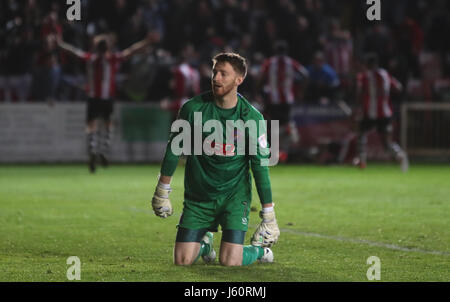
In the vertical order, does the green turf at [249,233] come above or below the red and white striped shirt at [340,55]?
below

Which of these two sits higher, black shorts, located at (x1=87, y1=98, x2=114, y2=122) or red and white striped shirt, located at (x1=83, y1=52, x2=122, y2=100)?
red and white striped shirt, located at (x1=83, y1=52, x2=122, y2=100)

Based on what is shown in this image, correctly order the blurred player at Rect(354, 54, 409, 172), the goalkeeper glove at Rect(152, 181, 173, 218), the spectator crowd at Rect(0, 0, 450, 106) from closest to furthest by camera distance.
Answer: the goalkeeper glove at Rect(152, 181, 173, 218) → the blurred player at Rect(354, 54, 409, 172) → the spectator crowd at Rect(0, 0, 450, 106)

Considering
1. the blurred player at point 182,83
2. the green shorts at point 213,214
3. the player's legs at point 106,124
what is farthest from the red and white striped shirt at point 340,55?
the green shorts at point 213,214

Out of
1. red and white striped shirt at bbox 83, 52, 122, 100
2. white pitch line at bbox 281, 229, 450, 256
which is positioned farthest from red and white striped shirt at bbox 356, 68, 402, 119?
white pitch line at bbox 281, 229, 450, 256

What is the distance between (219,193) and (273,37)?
15.5m

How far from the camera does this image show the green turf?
256 inches

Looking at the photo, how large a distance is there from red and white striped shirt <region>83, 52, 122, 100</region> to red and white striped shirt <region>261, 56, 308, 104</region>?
336 centimetres

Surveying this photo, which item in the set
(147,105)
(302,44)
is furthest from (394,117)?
(147,105)

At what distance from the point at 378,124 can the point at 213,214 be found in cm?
1206

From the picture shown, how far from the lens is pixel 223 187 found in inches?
272

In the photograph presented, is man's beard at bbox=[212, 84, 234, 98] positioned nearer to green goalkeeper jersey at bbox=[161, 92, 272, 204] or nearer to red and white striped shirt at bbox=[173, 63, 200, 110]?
green goalkeeper jersey at bbox=[161, 92, 272, 204]

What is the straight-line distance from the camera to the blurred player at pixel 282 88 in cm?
1920

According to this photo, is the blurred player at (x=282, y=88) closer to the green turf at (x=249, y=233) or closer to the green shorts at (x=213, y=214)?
the green turf at (x=249, y=233)

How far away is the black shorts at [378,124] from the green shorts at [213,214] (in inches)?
466
